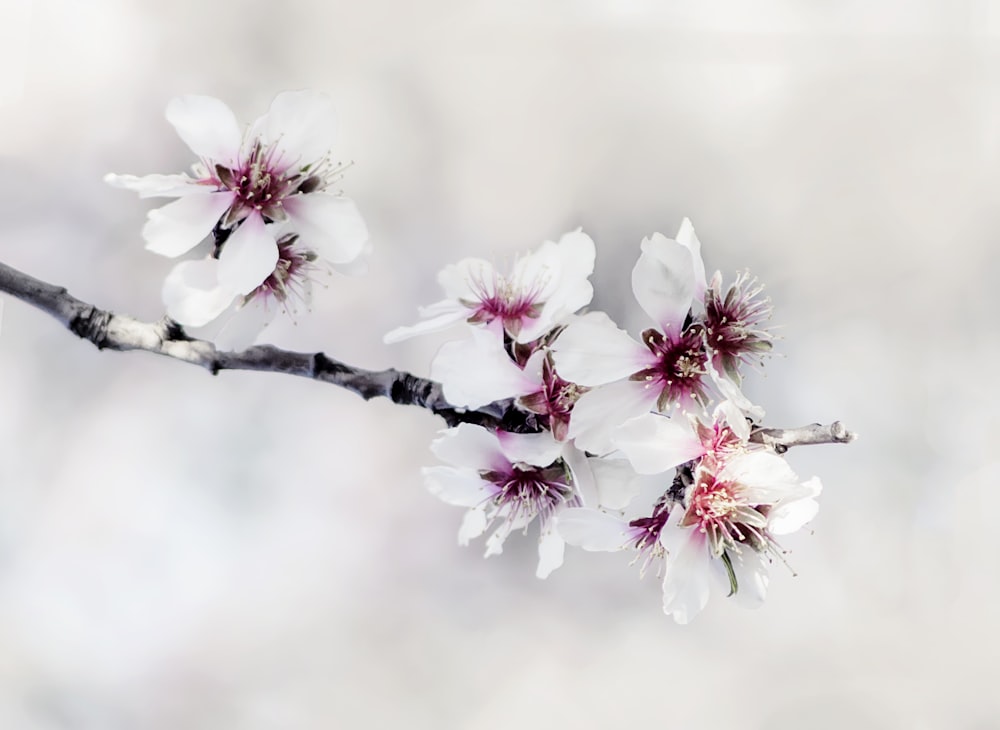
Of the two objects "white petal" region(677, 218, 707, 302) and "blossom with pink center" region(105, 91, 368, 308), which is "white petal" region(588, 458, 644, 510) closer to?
"white petal" region(677, 218, 707, 302)

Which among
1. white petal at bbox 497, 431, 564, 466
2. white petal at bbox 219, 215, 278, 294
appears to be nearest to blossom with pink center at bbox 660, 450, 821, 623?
white petal at bbox 497, 431, 564, 466

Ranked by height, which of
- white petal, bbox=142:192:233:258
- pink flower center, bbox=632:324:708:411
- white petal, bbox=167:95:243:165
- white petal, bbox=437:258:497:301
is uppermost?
white petal, bbox=167:95:243:165

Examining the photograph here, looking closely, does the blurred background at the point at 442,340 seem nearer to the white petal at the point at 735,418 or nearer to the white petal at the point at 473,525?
the white petal at the point at 473,525

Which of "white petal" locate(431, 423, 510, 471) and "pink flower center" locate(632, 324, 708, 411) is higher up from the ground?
"pink flower center" locate(632, 324, 708, 411)

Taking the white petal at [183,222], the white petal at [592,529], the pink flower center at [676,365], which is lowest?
the white petal at [592,529]

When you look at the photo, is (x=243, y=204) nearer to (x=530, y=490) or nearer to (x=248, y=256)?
(x=248, y=256)

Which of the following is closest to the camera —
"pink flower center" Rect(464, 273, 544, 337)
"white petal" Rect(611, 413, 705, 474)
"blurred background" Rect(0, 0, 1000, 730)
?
"white petal" Rect(611, 413, 705, 474)

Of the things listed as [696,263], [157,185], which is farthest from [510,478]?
[157,185]

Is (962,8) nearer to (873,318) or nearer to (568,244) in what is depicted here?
(873,318)

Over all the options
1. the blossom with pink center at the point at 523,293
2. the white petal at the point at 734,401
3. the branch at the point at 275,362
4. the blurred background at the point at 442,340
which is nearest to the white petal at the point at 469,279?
the blossom with pink center at the point at 523,293
